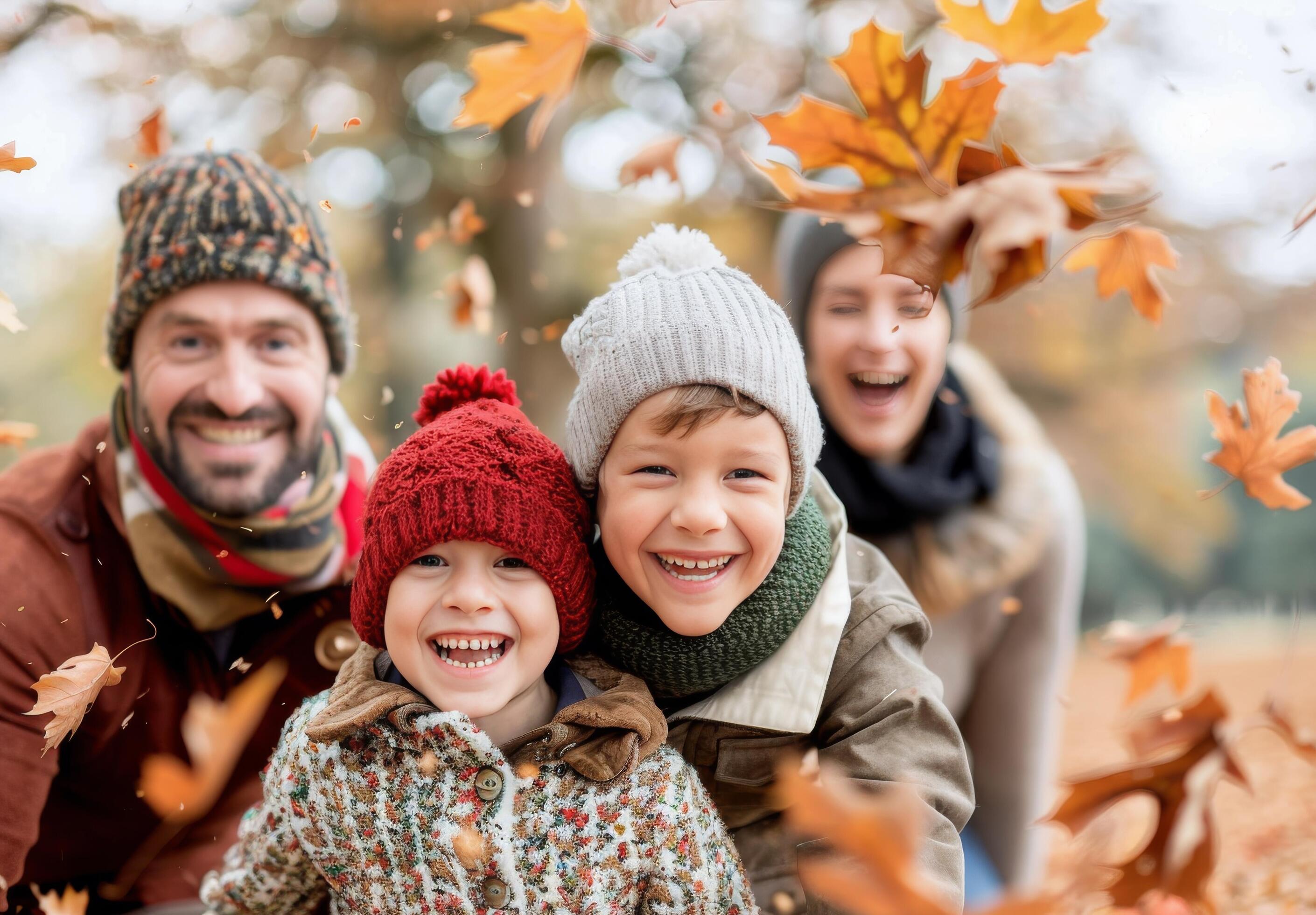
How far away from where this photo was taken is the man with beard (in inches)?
89.6

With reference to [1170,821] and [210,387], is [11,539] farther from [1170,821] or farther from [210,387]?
[1170,821]

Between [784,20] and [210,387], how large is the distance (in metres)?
6.31

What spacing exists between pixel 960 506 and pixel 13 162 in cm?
210

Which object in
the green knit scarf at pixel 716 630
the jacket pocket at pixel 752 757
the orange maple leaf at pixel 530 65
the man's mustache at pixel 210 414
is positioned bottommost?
the jacket pocket at pixel 752 757

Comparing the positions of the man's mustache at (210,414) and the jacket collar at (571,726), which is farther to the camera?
the man's mustache at (210,414)

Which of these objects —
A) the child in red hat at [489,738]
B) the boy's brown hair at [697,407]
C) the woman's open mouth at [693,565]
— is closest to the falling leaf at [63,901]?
the child in red hat at [489,738]

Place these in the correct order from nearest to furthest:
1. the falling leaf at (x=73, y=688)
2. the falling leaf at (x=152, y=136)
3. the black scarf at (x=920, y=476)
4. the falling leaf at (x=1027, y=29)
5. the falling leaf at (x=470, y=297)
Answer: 1. the falling leaf at (x=1027, y=29)
2. the falling leaf at (x=73, y=688)
3. the black scarf at (x=920, y=476)
4. the falling leaf at (x=152, y=136)
5. the falling leaf at (x=470, y=297)

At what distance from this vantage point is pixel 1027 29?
1428 mm

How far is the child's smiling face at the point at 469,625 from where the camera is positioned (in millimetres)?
1565

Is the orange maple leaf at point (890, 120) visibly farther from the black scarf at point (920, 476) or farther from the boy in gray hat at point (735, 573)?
the black scarf at point (920, 476)

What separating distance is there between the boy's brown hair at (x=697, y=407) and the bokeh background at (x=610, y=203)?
331 cm

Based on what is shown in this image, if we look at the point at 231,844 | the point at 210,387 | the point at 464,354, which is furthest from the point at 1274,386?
the point at 464,354

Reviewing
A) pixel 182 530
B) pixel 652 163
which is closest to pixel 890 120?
pixel 652 163

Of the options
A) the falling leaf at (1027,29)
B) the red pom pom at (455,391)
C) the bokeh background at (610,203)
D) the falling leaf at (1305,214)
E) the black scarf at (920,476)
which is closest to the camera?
the falling leaf at (1027,29)
